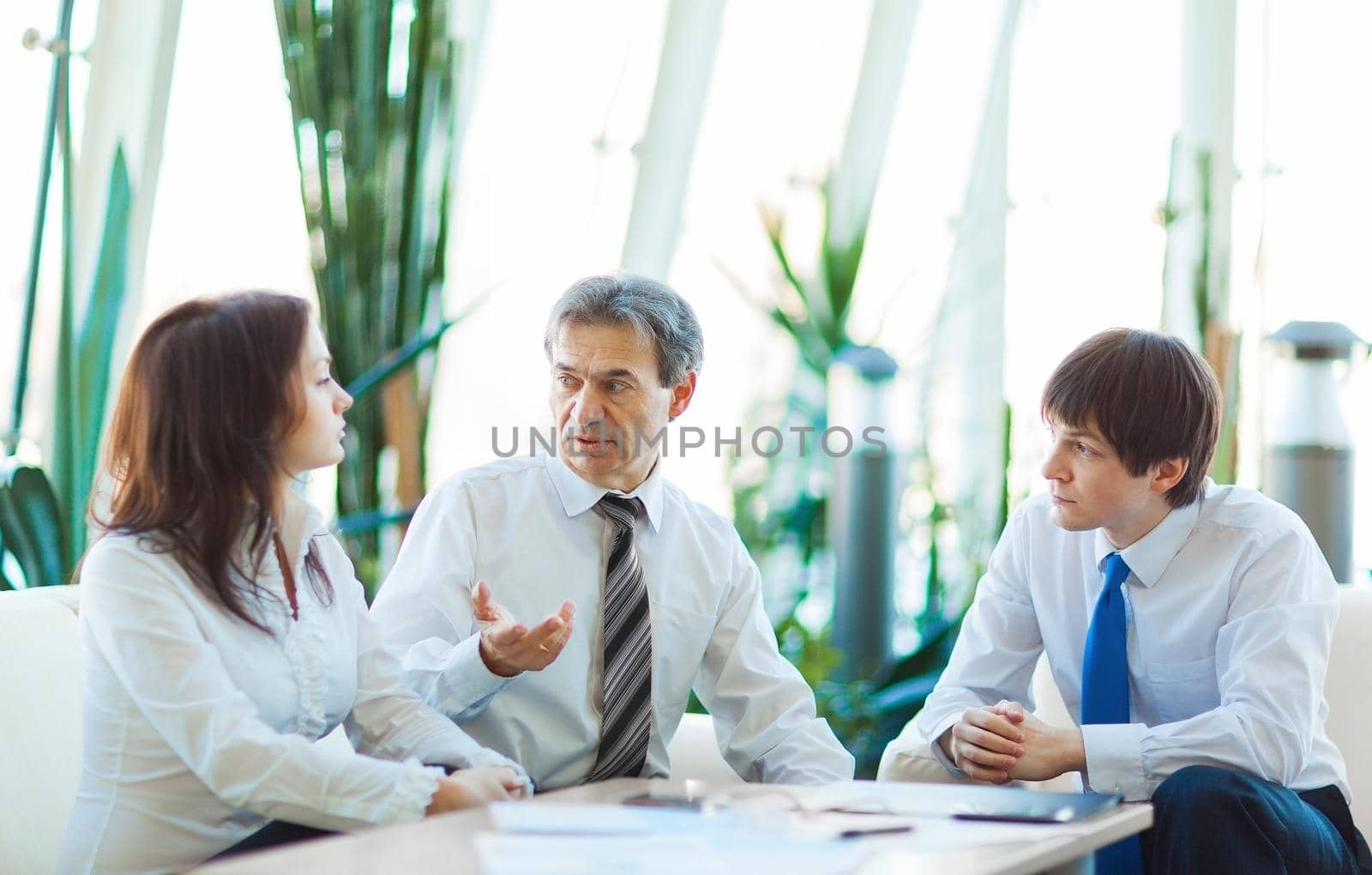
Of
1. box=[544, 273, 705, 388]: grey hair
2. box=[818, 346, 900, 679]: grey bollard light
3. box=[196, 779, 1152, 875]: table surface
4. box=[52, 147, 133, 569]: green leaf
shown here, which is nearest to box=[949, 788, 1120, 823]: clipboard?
box=[196, 779, 1152, 875]: table surface

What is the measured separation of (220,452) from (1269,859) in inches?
60.6

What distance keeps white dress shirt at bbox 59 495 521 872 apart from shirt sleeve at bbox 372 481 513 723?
252 mm

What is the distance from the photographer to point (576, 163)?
13.4 ft

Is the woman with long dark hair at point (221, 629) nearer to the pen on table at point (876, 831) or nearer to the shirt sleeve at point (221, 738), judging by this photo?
the shirt sleeve at point (221, 738)

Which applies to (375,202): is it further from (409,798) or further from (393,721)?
(409,798)

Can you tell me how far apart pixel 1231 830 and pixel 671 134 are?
277cm

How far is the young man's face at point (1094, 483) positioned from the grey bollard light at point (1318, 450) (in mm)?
1219

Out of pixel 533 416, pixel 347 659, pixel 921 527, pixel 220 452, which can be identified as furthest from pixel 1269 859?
pixel 533 416

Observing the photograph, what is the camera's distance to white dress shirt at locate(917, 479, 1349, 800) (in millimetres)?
2074

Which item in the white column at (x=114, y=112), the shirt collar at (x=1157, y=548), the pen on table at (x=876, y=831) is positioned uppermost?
the white column at (x=114, y=112)

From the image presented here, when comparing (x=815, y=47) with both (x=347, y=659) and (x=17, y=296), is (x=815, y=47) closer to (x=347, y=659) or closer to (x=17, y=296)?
(x=17, y=296)

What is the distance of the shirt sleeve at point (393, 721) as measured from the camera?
1.96 m

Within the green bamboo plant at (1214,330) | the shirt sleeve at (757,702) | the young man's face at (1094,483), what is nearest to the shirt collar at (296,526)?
the shirt sleeve at (757,702)

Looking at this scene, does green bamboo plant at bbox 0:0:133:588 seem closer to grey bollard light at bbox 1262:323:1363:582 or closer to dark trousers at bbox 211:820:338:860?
dark trousers at bbox 211:820:338:860
